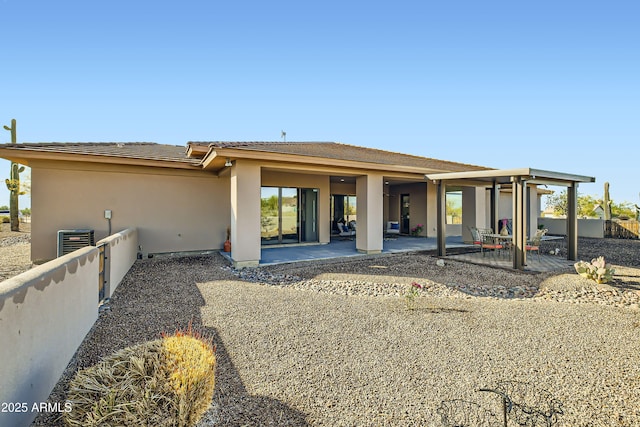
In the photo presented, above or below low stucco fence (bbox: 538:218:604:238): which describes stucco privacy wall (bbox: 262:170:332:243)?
above

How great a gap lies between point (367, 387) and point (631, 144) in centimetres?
2380

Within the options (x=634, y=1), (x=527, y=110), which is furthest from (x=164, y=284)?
(x=527, y=110)

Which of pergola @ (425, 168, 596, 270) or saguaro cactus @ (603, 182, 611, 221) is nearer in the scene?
pergola @ (425, 168, 596, 270)

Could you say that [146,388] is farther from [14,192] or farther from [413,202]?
[14,192]

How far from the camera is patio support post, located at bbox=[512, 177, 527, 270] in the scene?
8344 millimetres

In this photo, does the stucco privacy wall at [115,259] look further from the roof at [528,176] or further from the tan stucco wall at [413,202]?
the tan stucco wall at [413,202]

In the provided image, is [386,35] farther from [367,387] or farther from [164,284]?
[367,387]

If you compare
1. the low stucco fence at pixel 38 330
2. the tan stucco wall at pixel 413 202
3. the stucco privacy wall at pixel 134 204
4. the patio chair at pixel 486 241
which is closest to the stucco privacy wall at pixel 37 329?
the low stucco fence at pixel 38 330

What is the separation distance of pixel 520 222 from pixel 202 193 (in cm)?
985

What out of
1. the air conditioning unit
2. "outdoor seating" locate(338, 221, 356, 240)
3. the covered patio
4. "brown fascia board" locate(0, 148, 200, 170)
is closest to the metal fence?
the covered patio

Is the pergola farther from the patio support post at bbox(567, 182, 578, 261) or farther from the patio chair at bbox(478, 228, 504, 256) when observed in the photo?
the patio chair at bbox(478, 228, 504, 256)

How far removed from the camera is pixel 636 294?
6.21 m

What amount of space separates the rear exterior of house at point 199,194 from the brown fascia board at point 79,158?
0.8 inches

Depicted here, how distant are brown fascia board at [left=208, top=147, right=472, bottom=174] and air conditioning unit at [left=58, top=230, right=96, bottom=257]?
3.67 meters
